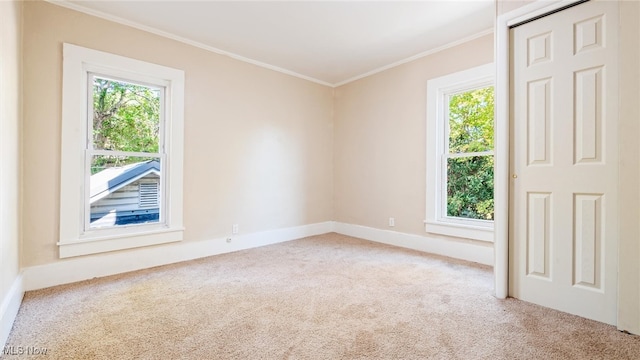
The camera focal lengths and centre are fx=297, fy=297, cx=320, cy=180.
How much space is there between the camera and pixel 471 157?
11.6 ft

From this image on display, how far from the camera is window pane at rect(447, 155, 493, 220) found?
11.1 feet

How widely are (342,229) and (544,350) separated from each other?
135 inches

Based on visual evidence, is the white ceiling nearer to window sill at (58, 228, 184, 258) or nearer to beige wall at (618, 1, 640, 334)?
beige wall at (618, 1, 640, 334)

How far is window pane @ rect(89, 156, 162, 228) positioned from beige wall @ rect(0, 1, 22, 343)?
62 centimetres

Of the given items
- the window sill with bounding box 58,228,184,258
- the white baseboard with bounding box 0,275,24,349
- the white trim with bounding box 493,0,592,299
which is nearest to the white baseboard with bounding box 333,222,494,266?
the white trim with bounding box 493,0,592,299

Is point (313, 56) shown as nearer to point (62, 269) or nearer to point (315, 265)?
point (315, 265)

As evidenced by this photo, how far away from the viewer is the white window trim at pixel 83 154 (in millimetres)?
2723

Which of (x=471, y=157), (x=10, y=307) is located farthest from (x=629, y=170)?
(x=10, y=307)

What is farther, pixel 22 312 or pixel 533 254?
pixel 533 254

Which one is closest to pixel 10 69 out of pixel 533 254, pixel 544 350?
pixel 544 350

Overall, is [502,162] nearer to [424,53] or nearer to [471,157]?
[471,157]

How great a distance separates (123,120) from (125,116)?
0.05 meters

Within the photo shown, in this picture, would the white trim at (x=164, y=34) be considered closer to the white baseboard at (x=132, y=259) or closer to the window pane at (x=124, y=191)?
the window pane at (x=124, y=191)

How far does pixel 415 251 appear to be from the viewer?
3.83 m
